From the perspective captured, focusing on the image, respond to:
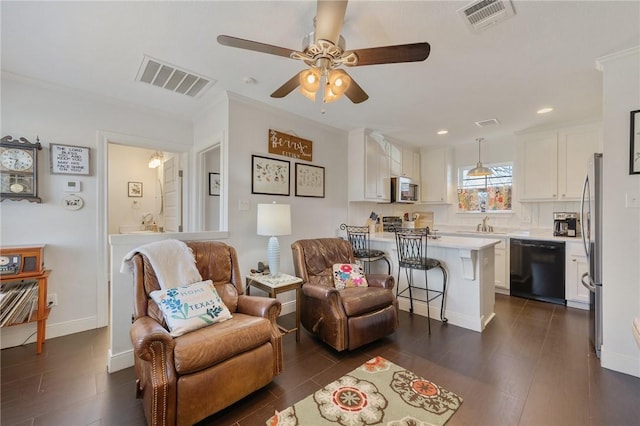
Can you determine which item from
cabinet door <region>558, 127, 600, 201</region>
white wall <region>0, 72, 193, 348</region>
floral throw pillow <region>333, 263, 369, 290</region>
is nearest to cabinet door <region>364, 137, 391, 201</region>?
floral throw pillow <region>333, 263, 369, 290</region>

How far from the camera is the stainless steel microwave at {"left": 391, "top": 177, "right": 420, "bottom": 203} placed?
467 centimetres

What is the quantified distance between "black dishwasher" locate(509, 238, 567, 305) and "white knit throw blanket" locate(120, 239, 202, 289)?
426 centimetres

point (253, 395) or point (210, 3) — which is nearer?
point (210, 3)

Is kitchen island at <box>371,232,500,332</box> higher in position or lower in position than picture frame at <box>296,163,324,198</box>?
lower

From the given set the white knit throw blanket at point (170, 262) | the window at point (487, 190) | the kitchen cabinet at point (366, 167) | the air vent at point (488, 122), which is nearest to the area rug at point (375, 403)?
the white knit throw blanket at point (170, 262)

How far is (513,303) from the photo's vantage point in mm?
3764

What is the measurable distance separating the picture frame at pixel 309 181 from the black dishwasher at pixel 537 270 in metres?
2.97

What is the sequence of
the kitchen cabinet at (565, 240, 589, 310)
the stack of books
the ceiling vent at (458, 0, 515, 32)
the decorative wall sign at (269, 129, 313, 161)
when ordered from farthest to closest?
the kitchen cabinet at (565, 240, 589, 310) → the decorative wall sign at (269, 129, 313, 161) → the stack of books → the ceiling vent at (458, 0, 515, 32)

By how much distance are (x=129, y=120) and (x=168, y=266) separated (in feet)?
7.21

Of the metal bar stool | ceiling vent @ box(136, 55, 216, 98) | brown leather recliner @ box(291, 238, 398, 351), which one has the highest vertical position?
ceiling vent @ box(136, 55, 216, 98)

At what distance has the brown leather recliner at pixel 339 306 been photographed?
7.97 feet

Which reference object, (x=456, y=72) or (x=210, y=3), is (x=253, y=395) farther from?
(x=456, y=72)

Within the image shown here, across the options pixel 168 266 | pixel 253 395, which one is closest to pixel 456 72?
pixel 168 266

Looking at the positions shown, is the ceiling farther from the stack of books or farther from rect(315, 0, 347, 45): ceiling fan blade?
the stack of books
